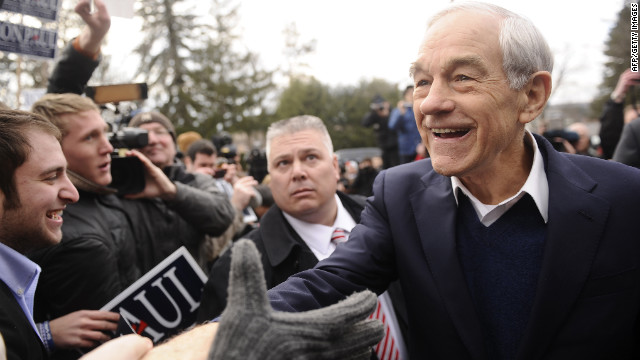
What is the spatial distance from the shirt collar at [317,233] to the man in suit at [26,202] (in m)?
1.25

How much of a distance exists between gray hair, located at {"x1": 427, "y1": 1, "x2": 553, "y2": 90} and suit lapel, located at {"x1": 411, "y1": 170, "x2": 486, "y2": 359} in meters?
0.45

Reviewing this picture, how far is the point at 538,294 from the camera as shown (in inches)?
56.6

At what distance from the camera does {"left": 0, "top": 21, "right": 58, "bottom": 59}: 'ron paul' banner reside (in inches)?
103

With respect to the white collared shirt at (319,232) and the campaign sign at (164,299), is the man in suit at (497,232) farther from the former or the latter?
the campaign sign at (164,299)

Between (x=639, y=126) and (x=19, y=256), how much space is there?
3.35m

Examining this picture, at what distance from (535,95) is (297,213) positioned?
1528 mm

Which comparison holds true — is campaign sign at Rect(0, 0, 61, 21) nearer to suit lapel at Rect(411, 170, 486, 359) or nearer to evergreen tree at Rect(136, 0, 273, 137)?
suit lapel at Rect(411, 170, 486, 359)

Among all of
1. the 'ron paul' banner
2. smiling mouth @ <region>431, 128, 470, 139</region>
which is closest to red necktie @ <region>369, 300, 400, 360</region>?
smiling mouth @ <region>431, 128, 470, 139</region>

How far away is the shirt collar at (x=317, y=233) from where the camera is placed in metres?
2.69

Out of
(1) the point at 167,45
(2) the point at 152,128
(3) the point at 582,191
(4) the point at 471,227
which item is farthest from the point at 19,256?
(1) the point at 167,45

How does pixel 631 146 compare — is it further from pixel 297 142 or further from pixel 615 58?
pixel 615 58

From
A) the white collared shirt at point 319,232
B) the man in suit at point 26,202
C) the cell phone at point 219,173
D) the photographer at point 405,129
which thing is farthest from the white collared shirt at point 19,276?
the photographer at point 405,129

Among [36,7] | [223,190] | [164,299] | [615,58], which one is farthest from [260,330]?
[615,58]

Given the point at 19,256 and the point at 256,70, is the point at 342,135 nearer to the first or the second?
the point at 256,70
